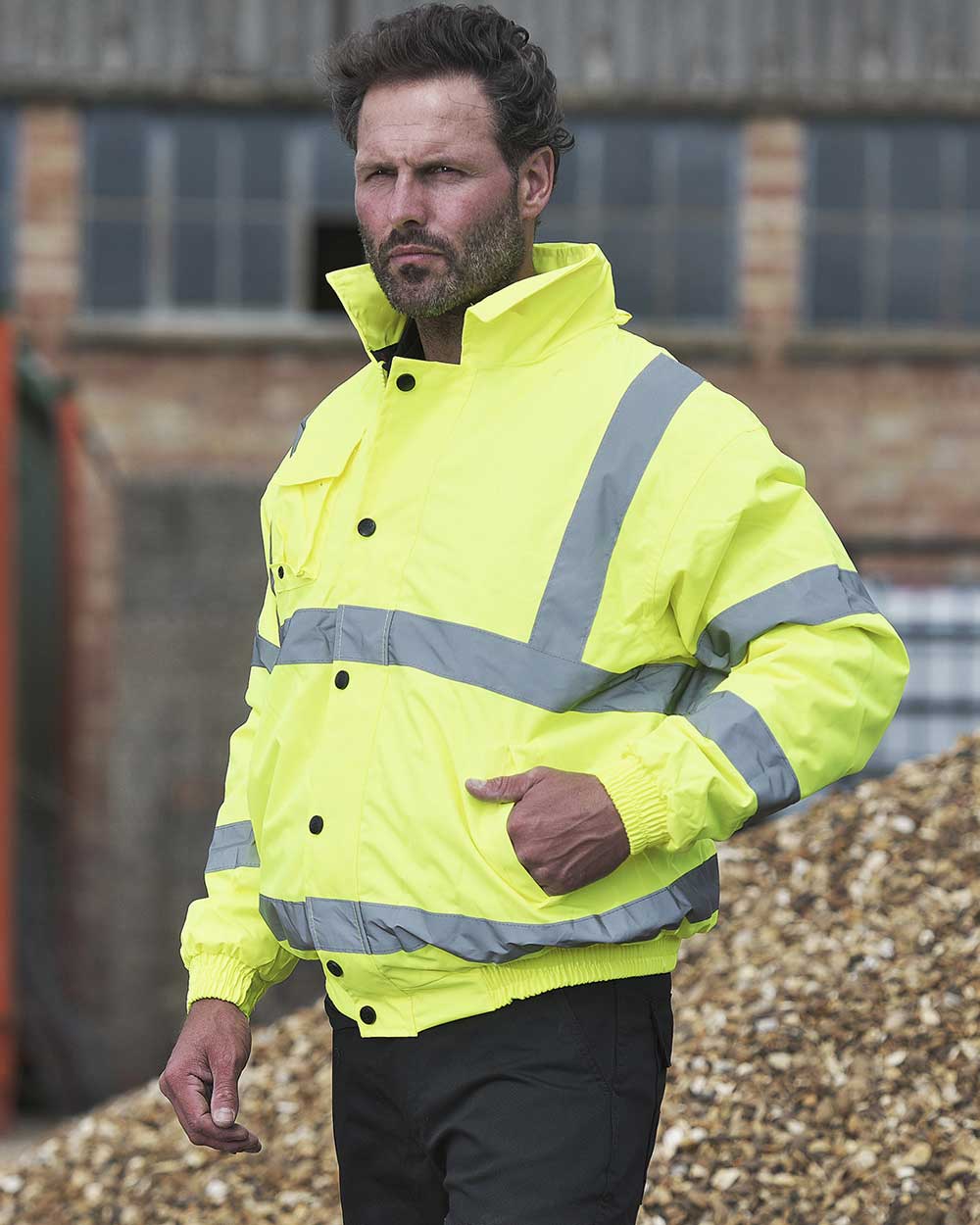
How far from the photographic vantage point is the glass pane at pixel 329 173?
41.8ft

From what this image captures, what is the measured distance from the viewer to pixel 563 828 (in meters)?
1.94

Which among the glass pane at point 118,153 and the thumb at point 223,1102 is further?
the glass pane at point 118,153

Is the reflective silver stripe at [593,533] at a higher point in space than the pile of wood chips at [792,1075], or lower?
higher

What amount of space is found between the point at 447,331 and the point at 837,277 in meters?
11.1

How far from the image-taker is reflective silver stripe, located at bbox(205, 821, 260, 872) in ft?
7.74

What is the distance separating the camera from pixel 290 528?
90.4 inches

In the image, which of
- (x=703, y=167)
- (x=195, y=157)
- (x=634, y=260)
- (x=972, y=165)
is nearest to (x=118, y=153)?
(x=195, y=157)

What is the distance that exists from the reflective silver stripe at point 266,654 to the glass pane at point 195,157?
10890 mm

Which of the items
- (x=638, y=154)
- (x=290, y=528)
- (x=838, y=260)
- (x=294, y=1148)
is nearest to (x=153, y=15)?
(x=638, y=154)

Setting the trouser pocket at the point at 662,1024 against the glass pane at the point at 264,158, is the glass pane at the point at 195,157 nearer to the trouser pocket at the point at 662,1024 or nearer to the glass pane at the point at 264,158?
the glass pane at the point at 264,158

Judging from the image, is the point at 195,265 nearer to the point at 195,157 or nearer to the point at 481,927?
the point at 195,157

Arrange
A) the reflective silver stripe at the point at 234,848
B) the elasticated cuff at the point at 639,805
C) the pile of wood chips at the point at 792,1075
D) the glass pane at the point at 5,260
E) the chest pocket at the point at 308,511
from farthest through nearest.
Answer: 1. the glass pane at the point at 5,260
2. the pile of wood chips at the point at 792,1075
3. the reflective silver stripe at the point at 234,848
4. the chest pocket at the point at 308,511
5. the elasticated cuff at the point at 639,805

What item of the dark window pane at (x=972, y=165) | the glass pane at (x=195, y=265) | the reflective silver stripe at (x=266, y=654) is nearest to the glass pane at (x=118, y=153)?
the glass pane at (x=195, y=265)

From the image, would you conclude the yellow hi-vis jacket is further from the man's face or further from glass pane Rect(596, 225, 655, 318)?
glass pane Rect(596, 225, 655, 318)
